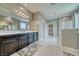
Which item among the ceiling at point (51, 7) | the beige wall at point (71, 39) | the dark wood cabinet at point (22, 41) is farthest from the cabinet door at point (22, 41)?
the beige wall at point (71, 39)

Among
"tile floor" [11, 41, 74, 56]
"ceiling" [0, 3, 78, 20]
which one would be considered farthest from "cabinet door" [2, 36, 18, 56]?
"ceiling" [0, 3, 78, 20]

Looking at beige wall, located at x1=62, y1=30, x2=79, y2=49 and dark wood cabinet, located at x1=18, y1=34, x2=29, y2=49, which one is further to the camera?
beige wall, located at x1=62, y1=30, x2=79, y2=49

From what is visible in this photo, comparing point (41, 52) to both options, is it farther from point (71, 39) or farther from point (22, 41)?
point (71, 39)

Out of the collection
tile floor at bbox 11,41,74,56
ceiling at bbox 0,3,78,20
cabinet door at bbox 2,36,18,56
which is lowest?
tile floor at bbox 11,41,74,56

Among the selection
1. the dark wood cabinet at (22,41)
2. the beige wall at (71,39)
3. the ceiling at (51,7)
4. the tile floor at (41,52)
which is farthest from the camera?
the beige wall at (71,39)

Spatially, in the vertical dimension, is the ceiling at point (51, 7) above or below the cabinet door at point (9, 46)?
above

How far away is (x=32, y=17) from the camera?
673cm

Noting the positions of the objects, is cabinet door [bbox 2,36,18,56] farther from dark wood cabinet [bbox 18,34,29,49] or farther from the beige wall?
the beige wall

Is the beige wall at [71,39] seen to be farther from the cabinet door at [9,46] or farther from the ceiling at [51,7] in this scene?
the cabinet door at [9,46]

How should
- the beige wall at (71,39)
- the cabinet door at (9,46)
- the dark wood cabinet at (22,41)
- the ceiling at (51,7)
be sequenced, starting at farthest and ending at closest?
1. the beige wall at (71,39)
2. the dark wood cabinet at (22,41)
3. the ceiling at (51,7)
4. the cabinet door at (9,46)

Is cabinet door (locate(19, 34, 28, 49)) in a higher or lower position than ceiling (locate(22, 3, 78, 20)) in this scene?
lower

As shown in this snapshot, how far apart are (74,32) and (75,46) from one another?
67 cm

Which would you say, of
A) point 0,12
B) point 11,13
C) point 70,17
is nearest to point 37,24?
point 70,17

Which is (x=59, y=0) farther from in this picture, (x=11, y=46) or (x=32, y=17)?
(x=32, y=17)
